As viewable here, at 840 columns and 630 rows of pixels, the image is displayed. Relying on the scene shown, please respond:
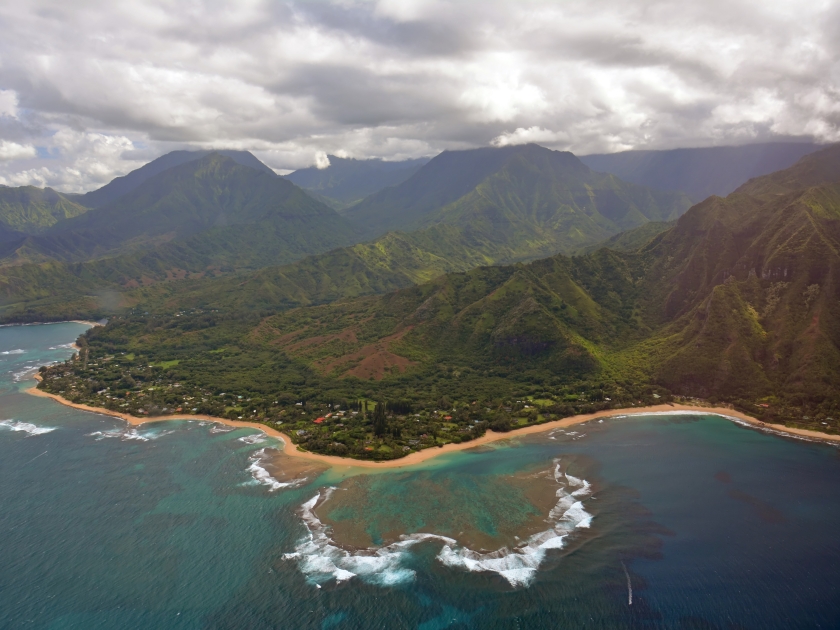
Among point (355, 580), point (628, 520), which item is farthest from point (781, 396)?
point (355, 580)

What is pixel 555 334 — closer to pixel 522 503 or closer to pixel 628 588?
pixel 522 503

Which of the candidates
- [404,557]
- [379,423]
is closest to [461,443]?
[379,423]

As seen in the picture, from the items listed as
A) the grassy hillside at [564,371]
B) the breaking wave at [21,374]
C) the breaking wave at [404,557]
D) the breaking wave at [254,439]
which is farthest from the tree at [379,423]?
the breaking wave at [21,374]

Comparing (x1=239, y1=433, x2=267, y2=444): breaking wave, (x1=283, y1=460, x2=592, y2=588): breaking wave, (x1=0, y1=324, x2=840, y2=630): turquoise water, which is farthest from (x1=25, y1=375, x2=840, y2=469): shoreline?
(x1=283, y1=460, x2=592, y2=588): breaking wave

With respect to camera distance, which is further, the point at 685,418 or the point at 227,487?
the point at 685,418

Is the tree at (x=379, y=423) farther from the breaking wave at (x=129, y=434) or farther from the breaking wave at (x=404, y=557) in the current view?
the breaking wave at (x=129, y=434)
